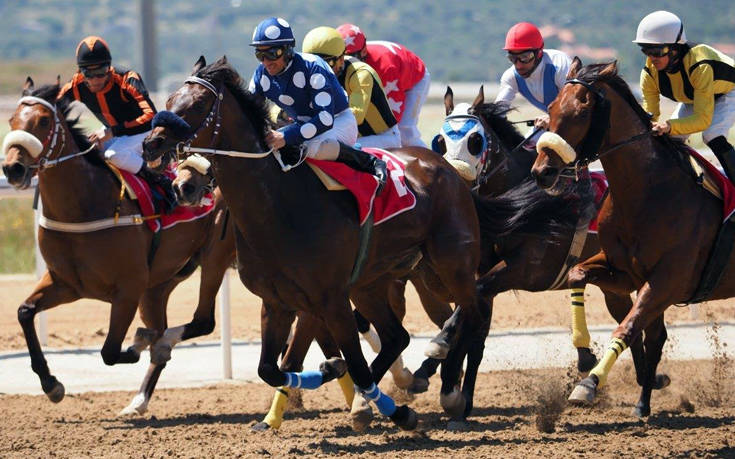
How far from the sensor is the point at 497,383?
861 cm

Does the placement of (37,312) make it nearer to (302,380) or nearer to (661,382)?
(302,380)

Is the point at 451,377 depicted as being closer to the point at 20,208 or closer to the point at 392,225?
the point at 392,225

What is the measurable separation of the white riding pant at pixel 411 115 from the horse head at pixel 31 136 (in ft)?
8.21

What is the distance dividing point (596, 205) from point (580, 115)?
5.47 ft

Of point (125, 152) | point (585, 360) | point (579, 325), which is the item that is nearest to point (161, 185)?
point (125, 152)

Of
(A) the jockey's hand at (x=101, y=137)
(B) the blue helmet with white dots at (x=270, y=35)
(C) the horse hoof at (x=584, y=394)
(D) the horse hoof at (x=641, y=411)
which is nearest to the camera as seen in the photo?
(C) the horse hoof at (x=584, y=394)

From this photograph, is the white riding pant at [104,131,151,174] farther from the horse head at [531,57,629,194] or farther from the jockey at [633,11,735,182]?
the jockey at [633,11,735,182]

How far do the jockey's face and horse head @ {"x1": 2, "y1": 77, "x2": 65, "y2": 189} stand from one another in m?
1.59

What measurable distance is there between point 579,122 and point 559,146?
250 mm

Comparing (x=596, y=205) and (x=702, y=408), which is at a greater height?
(x=596, y=205)

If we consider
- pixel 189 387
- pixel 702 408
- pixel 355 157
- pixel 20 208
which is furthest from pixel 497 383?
pixel 20 208

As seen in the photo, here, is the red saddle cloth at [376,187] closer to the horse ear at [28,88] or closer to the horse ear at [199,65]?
the horse ear at [199,65]

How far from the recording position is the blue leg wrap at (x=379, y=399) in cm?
640

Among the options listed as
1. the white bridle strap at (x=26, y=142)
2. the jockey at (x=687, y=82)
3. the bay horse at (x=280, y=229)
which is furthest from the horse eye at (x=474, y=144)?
the white bridle strap at (x=26, y=142)
